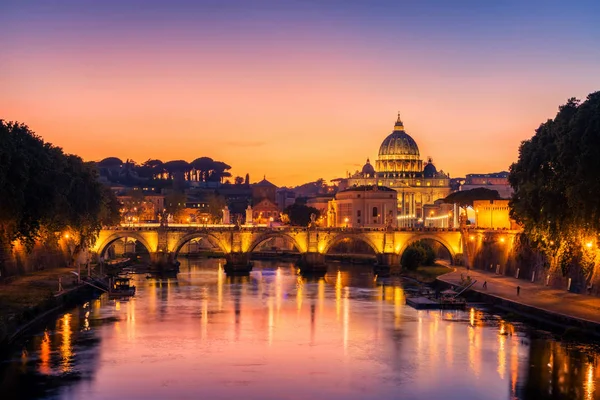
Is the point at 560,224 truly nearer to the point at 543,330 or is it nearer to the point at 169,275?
the point at 543,330

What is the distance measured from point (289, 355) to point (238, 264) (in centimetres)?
5422

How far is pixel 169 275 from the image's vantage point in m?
93.7

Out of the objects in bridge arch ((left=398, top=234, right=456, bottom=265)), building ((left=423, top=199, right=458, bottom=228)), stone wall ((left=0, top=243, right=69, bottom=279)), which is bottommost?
stone wall ((left=0, top=243, right=69, bottom=279))

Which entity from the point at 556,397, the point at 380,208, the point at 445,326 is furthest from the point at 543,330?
the point at 380,208

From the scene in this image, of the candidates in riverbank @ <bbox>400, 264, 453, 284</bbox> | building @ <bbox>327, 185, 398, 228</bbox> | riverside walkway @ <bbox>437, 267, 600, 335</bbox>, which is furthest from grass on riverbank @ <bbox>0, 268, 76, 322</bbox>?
building @ <bbox>327, 185, 398, 228</bbox>

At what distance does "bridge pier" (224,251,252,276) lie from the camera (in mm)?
98250

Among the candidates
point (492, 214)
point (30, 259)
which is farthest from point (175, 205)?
point (30, 259)

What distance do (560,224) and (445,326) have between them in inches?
340

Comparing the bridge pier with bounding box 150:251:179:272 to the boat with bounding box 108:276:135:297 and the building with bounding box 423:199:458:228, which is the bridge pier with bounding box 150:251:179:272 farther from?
the building with bounding box 423:199:458:228

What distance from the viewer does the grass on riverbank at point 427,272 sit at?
84.7 m

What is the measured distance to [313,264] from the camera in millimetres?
100125

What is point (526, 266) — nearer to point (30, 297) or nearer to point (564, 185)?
point (564, 185)

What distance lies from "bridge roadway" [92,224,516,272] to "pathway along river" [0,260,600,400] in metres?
31.7

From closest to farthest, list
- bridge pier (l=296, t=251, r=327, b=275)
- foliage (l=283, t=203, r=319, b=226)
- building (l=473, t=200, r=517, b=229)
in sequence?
building (l=473, t=200, r=517, b=229)
bridge pier (l=296, t=251, r=327, b=275)
foliage (l=283, t=203, r=319, b=226)
